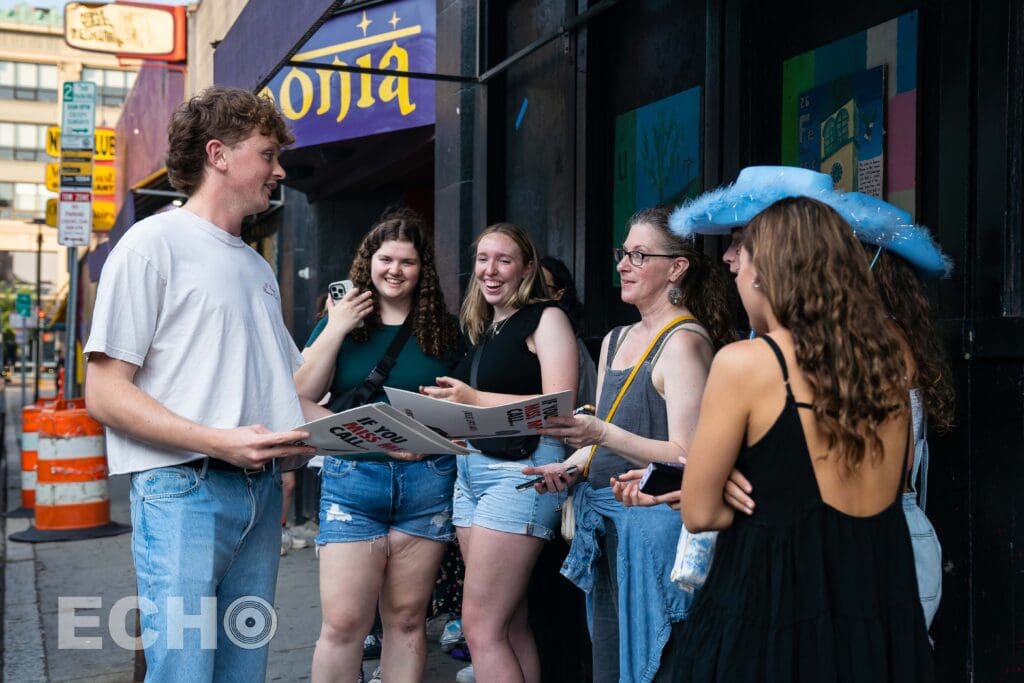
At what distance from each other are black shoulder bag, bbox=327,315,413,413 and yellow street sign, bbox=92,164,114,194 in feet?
69.4

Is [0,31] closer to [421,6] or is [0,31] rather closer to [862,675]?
[421,6]

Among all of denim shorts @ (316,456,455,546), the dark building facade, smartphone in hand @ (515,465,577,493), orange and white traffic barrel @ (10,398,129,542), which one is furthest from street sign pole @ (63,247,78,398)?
smartphone in hand @ (515,465,577,493)

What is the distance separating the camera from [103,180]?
2347 centimetres

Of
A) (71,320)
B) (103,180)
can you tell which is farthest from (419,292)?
(103,180)

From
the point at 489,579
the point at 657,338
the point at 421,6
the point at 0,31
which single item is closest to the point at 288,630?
the point at 489,579

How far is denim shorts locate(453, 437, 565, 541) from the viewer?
3734mm

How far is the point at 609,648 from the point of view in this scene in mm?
3535

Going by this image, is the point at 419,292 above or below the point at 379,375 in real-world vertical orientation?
above

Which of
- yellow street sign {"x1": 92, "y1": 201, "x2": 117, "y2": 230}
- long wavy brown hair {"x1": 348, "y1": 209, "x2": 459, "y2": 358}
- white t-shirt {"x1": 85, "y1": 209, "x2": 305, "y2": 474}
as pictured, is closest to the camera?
white t-shirt {"x1": 85, "y1": 209, "x2": 305, "y2": 474}

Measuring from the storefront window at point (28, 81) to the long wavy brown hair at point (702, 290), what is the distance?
79220 mm

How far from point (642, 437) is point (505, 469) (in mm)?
711

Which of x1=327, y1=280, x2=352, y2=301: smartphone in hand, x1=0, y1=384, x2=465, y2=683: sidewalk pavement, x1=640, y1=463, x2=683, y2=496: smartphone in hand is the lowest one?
x1=0, y1=384, x2=465, y2=683: sidewalk pavement

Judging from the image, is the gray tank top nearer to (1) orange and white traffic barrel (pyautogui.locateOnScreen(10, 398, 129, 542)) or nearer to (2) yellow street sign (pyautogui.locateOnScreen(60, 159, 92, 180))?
(1) orange and white traffic barrel (pyautogui.locateOnScreen(10, 398, 129, 542))

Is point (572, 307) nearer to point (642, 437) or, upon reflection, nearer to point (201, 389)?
point (642, 437)
